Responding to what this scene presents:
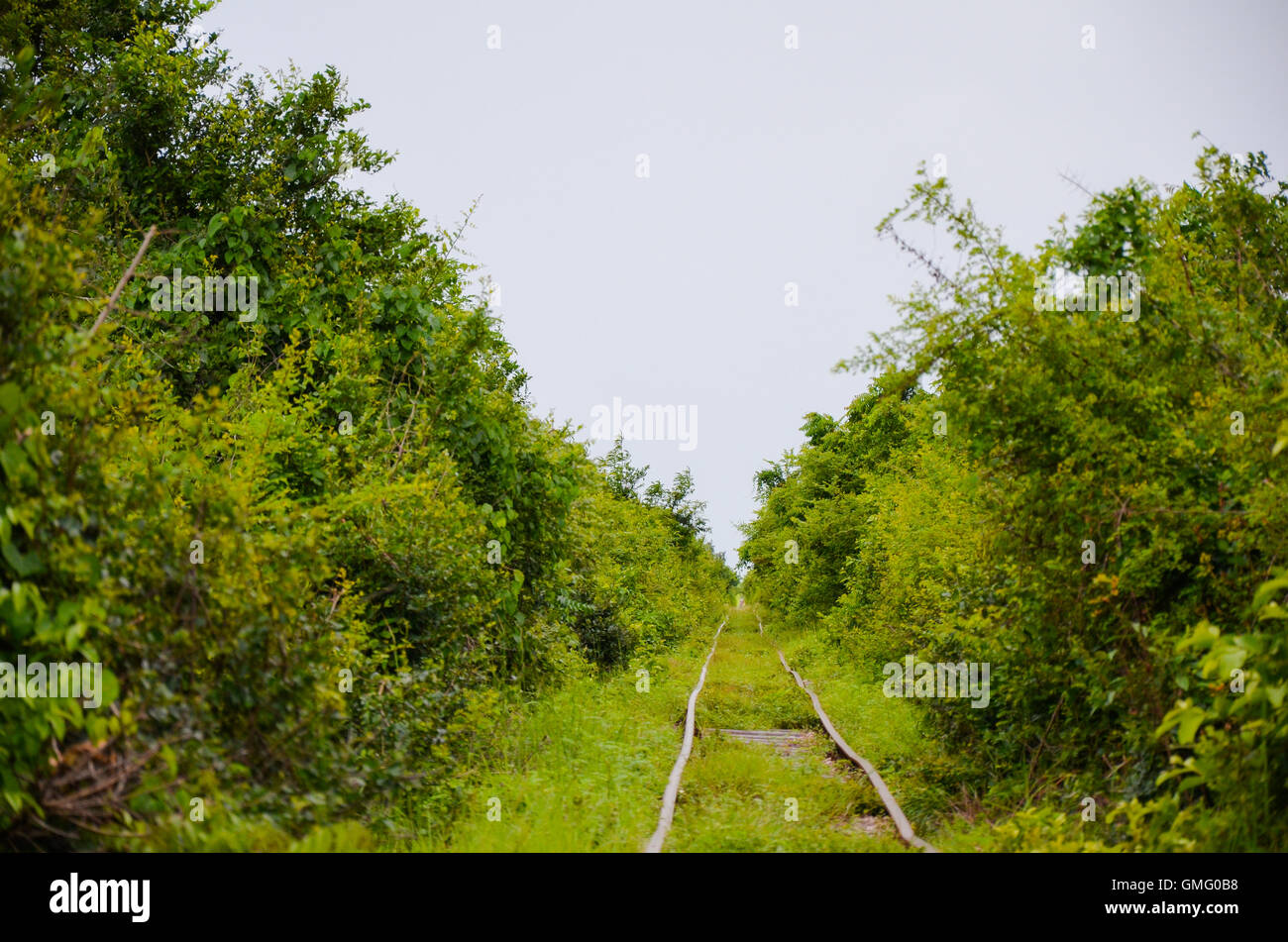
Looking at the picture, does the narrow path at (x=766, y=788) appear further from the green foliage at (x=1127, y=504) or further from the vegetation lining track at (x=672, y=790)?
the green foliage at (x=1127, y=504)

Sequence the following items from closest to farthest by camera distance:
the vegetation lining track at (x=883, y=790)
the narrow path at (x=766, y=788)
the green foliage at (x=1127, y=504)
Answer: the green foliage at (x=1127, y=504), the vegetation lining track at (x=883, y=790), the narrow path at (x=766, y=788)

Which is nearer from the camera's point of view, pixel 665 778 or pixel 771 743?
pixel 665 778

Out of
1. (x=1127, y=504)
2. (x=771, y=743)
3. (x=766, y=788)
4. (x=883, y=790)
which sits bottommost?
(x=771, y=743)

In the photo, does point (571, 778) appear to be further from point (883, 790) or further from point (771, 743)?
point (771, 743)

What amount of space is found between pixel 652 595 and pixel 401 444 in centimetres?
1685

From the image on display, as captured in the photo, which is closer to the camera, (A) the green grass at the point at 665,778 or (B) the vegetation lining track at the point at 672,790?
(B) the vegetation lining track at the point at 672,790

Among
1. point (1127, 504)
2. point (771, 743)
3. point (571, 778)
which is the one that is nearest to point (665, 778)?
point (571, 778)

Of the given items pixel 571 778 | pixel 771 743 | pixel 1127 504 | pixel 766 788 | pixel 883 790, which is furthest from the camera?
pixel 771 743

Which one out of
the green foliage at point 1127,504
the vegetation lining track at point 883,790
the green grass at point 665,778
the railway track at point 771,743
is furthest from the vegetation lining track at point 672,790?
the green foliage at point 1127,504

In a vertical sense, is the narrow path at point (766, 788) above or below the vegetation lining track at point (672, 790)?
below

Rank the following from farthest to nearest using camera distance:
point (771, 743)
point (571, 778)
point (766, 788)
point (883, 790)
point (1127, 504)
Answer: point (771, 743)
point (766, 788)
point (571, 778)
point (883, 790)
point (1127, 504)

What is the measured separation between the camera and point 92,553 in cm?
409

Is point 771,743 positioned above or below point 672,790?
below
